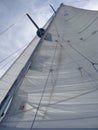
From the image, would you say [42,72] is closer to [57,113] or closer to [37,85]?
[37,85]

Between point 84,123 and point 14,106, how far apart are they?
1.12m

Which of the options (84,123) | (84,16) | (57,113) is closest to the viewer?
(84,123)

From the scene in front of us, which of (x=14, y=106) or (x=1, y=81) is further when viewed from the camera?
(x=1, y=81)

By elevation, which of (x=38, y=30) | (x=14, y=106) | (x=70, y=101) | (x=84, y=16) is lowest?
(x=84, y=16)

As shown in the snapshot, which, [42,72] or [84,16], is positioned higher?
[42,72]

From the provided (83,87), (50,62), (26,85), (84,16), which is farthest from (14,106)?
(84,16)

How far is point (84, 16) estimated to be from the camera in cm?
938

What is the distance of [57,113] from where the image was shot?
360 cm

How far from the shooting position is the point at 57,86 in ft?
14.5

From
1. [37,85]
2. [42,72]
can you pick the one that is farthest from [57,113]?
Result: [42,72]

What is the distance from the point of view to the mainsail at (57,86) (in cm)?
346

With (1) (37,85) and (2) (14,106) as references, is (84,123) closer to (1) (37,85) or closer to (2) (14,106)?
(2) (14,106)

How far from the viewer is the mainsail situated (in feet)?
11.3

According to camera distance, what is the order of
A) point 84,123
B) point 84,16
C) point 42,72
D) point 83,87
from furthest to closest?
1. point 84,16
2. point 42,72
3. point 83,87
4. point 84,123
